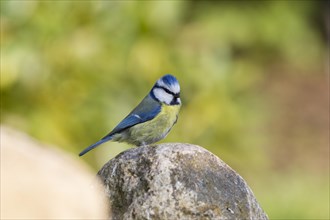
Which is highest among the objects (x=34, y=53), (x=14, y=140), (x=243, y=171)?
(x=14, y=140)

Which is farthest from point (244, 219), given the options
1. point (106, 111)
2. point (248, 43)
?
point (248, 43)

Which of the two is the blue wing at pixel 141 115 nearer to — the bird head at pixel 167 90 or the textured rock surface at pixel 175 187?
the bird head at pixel 167 90

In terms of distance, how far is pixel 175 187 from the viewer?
4.02 m

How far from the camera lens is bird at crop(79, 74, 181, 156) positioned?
5.25 meters

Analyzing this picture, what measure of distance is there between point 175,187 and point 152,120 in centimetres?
129

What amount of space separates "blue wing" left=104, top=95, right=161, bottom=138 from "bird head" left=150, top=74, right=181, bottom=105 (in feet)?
0.16

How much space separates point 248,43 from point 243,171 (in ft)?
10.1

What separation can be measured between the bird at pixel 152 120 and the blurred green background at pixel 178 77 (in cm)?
258

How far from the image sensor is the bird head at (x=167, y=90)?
5258mm

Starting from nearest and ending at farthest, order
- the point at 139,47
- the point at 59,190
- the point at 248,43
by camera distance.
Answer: the point at 59,190
the point at 139,47
the point at 248,43

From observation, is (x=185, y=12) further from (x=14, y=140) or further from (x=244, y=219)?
(x=14, y=140)

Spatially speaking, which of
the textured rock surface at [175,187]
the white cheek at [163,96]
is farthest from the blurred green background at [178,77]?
the textured rock surface at [175,187]

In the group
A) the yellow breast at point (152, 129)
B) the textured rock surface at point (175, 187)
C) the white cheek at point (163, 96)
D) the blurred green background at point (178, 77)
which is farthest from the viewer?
the blurred green background at point (178, 77)

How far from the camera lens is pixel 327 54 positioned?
42.4 feet
